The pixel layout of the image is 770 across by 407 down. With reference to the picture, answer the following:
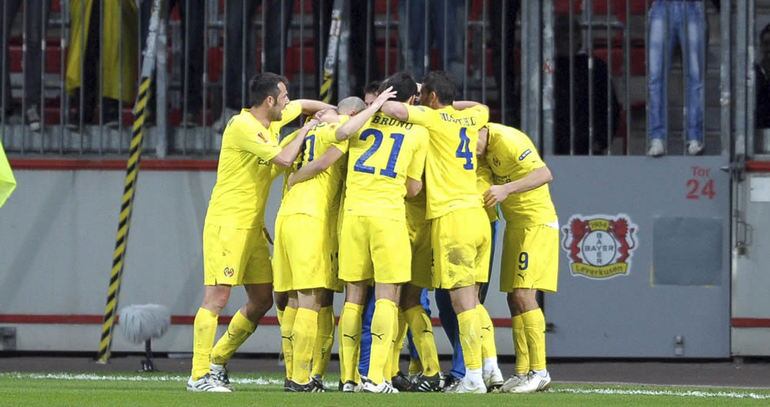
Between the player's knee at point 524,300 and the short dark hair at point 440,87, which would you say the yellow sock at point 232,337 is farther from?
the short dark hair at point 440,87

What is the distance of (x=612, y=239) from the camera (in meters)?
16.1

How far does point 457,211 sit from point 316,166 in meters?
0.97

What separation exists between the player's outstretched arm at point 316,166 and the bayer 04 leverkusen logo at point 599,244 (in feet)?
15.5

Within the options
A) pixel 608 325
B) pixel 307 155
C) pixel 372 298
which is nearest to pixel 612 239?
pixel 608 325

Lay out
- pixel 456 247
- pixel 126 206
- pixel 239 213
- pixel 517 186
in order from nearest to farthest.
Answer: pixel 456 247 → pixel 239 213 → pixel 517 186 → pixel 126 206

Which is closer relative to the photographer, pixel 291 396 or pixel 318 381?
pixel 291 396

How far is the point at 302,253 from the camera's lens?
38.6ft

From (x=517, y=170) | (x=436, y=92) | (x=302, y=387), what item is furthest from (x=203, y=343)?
(x=517, y=170)

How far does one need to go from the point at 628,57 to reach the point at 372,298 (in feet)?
14.7

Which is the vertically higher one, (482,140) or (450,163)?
(482,140)

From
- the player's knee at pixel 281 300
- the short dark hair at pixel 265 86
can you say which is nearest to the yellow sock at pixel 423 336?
the player's knee at pixel 281 300

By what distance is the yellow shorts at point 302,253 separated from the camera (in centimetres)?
1176

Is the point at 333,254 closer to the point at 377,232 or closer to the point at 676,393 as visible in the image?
the point at 377,232

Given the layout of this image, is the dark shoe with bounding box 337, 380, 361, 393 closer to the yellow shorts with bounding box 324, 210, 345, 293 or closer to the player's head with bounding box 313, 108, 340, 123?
the yellow shorts with bounding box 324, 210, 345, 293
